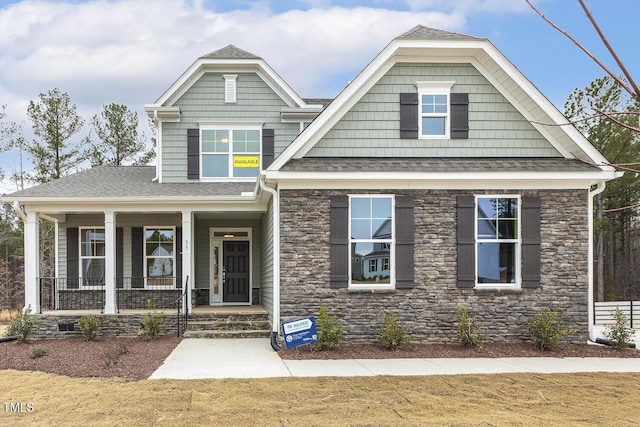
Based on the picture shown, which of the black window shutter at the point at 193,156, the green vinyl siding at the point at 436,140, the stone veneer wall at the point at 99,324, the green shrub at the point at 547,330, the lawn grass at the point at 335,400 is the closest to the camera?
the lawn grass at the point at 335,400

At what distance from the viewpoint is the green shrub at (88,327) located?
12953mm

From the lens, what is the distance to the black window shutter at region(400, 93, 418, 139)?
1213 cm

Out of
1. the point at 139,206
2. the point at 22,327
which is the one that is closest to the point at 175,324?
the point at 139,206

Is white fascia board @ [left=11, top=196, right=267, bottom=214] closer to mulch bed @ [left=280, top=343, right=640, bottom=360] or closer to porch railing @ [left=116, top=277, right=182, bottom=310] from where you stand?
porch railing @ [left=116, top=277, right=182, bottom=310]

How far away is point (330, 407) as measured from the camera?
281 inches

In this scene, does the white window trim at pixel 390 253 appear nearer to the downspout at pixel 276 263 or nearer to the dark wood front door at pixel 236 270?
the downspout at pixel 276 263

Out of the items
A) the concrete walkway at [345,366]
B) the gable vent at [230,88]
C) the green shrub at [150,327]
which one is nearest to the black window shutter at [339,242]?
the concrete walkway at [345,366]

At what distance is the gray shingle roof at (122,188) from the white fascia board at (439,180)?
3.26 meters

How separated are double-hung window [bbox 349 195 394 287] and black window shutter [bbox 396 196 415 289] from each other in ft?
0.44

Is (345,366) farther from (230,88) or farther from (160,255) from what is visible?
(230,88)

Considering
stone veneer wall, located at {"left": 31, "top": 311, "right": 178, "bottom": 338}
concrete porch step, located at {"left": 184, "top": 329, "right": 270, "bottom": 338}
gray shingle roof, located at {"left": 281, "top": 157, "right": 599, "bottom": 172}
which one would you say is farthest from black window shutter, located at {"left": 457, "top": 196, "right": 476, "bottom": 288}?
stone veneer wall, located at {"left": 31, "top": 311, "right": 178, "bottom": 338}

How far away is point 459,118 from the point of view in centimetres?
1223

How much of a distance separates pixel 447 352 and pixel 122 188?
345 inches

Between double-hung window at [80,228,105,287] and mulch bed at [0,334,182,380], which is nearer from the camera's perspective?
mulch bed at [0,334,182,380]
